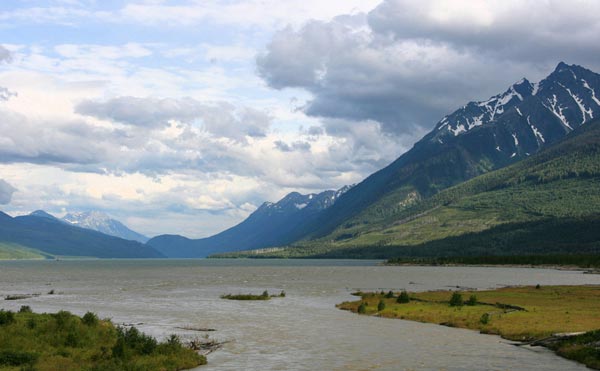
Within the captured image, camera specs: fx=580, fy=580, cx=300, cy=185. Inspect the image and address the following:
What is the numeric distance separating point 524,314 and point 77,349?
63667 millimetres

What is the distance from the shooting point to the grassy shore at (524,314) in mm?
57912

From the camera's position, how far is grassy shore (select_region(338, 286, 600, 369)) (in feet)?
190

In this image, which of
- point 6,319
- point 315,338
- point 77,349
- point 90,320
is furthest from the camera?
point 315,338

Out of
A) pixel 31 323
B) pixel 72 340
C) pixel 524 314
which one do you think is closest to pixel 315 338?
pixel 72 340

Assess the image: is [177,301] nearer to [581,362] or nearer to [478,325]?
[478,325]

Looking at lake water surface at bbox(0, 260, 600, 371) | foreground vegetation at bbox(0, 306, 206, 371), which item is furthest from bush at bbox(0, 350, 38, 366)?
lake water surface at bbox(0, 260, 600, 371)

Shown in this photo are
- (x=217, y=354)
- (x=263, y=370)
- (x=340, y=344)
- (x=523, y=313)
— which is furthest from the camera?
(x=523, y=313)

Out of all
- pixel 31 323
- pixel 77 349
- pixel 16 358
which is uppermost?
pixel 31 323

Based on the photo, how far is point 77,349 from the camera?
54.2 m

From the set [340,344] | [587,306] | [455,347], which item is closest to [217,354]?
[340,344]

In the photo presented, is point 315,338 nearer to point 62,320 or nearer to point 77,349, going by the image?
point 77,349

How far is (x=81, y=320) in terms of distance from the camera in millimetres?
67188

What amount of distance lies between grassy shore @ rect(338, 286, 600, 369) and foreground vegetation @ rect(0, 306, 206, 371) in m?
36.4

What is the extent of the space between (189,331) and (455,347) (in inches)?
1350
